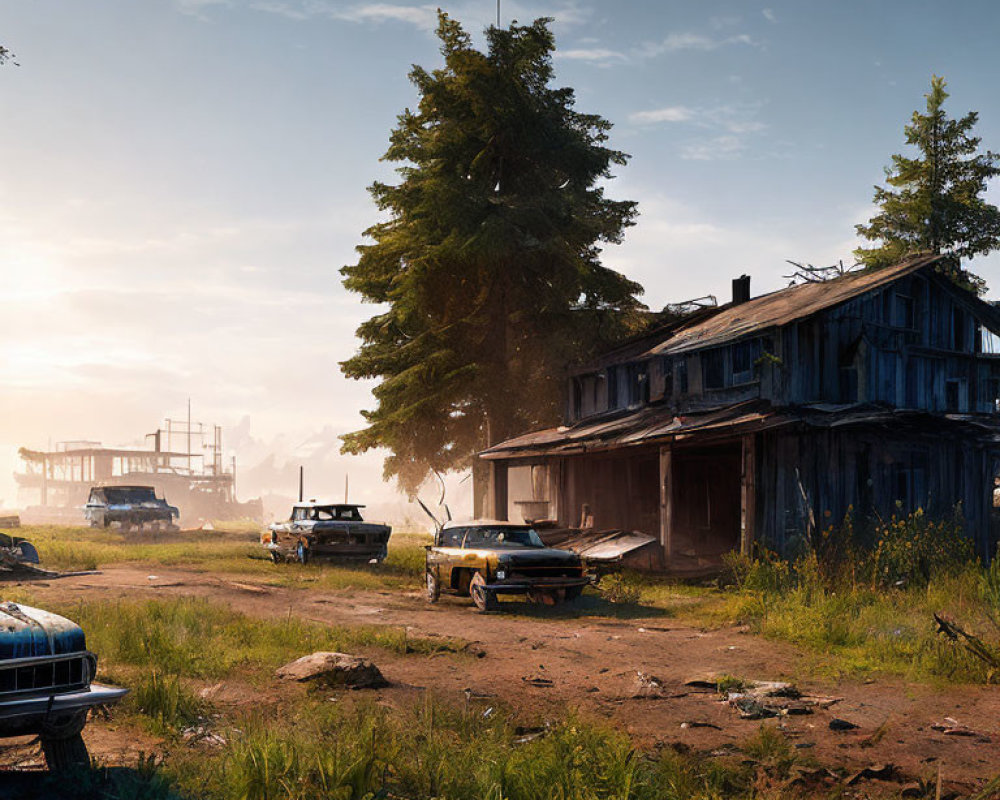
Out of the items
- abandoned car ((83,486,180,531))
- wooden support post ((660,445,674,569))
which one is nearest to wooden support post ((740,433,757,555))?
wooden support post ((660,445,674,569))

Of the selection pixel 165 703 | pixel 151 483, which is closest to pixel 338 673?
pixel 165 703

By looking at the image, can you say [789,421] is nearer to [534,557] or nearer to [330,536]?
[534,557]

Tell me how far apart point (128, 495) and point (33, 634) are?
32028mm

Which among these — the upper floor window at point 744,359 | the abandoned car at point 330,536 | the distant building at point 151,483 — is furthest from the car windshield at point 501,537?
the distant building at point 151,483

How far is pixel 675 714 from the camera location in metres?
8.19

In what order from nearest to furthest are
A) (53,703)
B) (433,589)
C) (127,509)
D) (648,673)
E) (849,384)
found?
(53,703) < (648,673) < (433,589) < (849,384) < (127,509)

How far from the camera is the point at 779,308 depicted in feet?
79.9

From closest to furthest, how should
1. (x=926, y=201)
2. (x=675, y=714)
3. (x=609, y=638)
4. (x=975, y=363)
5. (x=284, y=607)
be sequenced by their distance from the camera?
(x=675, y=714) → (x=609, y=638) → (x=284, y=607) → (x=975, y=363) → (x=926, y=201)

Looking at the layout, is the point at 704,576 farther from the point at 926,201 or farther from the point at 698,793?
the point at 926,201

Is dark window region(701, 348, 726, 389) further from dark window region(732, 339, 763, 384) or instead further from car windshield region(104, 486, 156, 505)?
car windshield region(104, 486, 156, 505)

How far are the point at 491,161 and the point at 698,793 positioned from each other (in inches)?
1155

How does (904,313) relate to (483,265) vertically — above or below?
below

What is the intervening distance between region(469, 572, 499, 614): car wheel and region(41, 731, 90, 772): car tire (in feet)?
30.8

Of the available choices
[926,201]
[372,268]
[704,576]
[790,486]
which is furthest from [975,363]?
[372,268]
